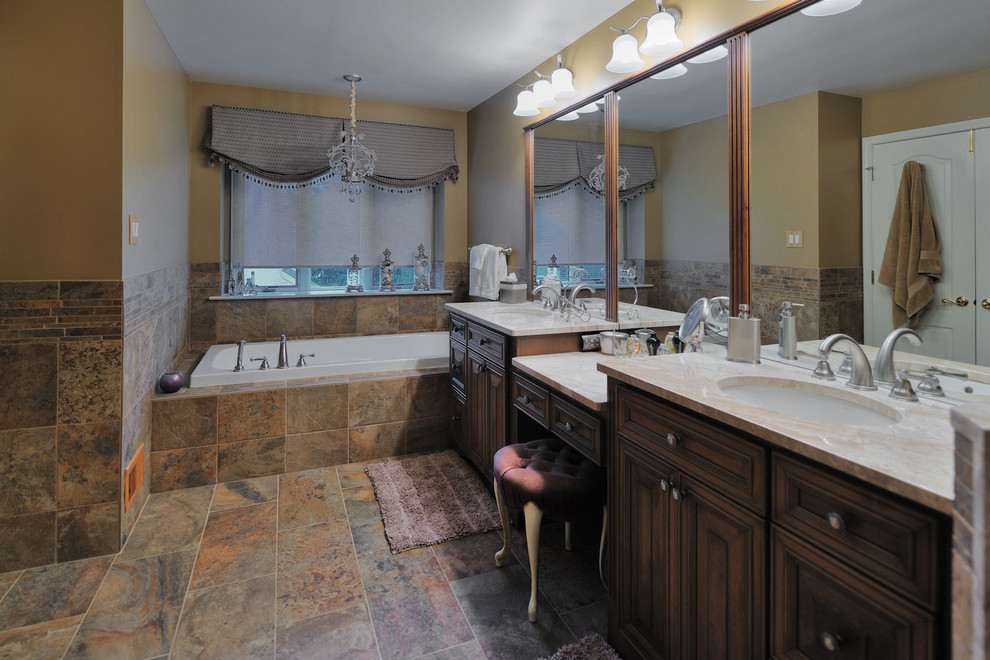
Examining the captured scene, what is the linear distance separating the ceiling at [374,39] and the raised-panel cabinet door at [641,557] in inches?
86.2

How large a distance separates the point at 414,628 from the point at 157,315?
2.18m

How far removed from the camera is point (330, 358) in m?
4.27

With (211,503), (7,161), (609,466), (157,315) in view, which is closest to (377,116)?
(157,315)

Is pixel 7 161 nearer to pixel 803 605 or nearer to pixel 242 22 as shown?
pixel 242 22

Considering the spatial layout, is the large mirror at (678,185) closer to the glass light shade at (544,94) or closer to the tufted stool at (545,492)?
the glass light shade at (544,94)

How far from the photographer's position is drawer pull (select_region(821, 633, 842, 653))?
97 cm

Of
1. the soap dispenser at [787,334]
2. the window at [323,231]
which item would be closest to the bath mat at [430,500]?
the soap dispenser at [787,334]

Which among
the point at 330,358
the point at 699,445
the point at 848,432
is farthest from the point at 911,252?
the point at 330,358

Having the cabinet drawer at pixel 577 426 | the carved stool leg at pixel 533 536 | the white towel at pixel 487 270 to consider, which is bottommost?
the carved stool leg at pixel 533 536

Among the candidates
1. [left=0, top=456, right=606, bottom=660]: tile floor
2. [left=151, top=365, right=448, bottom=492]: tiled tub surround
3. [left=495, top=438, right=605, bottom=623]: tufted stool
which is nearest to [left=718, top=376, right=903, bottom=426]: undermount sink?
[left=495, top=438, right=605, bottom=623]: tufted stool

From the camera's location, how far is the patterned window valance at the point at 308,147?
3980 mm

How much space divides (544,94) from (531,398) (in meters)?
1.84

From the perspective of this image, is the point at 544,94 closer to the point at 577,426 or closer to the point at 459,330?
the point at 459,330

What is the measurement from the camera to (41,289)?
2168 millimetres
